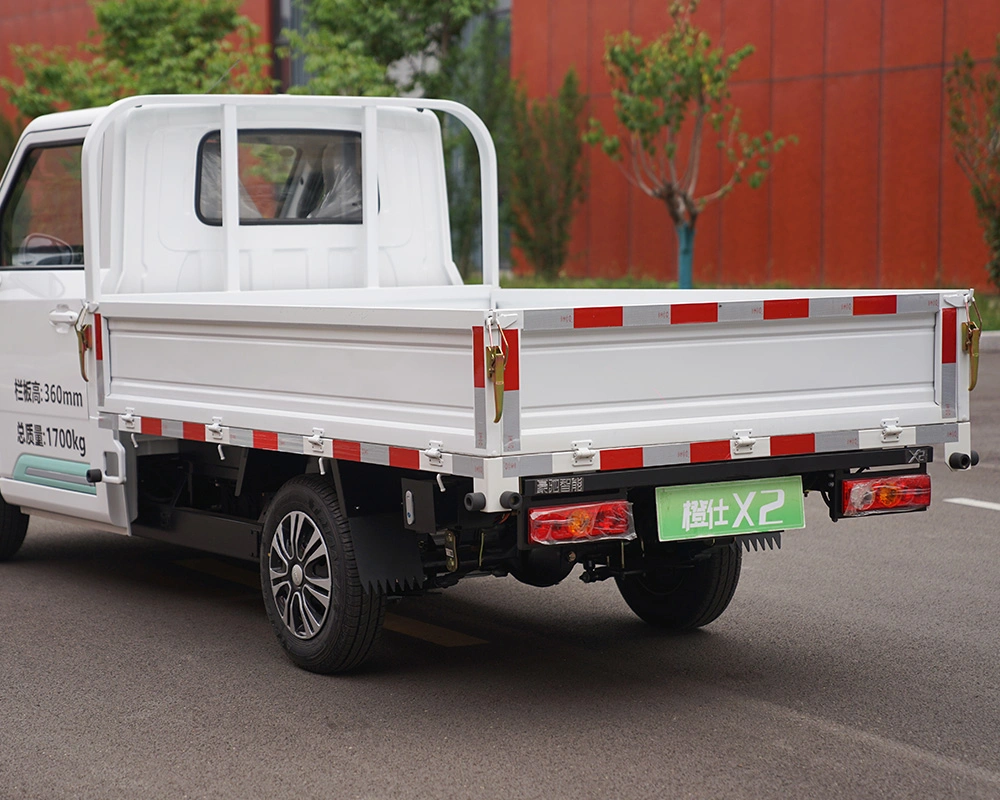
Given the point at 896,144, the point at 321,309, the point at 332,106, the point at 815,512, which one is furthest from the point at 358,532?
the point at 896,144

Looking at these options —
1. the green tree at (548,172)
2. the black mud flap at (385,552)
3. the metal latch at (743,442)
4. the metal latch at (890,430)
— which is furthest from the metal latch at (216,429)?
the green tree at (548,172)

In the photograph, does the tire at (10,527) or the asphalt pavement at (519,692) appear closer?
the asphalt pavement at (519,692)

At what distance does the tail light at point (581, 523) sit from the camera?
4773 mm

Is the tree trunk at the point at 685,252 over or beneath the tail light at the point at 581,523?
over

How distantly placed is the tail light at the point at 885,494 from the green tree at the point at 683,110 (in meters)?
21.2

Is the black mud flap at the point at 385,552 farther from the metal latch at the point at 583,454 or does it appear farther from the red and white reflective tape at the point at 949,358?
the red and white reflective tape at the point at 949,358

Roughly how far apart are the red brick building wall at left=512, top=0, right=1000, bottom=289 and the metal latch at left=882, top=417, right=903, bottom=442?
20564mm

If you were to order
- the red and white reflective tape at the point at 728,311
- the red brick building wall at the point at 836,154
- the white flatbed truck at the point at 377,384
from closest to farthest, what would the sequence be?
1. the red and white reflective tape at the point at 728,311
2. the white flatbed truck at the point at 377,384
3. the red brick building wall at the point at 836,154

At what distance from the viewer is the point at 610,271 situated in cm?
3103

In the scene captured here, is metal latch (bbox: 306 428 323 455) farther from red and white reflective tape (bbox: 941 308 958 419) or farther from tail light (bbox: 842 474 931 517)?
red and white reflective tape (bbox: 941 308 958 419)

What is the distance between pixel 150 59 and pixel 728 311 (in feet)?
85.7

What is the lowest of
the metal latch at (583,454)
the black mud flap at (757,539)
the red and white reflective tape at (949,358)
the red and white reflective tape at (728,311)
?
the black mud flap at (757,539)

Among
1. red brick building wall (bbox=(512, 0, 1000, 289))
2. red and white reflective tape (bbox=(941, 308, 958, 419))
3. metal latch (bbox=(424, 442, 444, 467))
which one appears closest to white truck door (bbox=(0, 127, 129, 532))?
metal latch (bbox=(424, 442, 444, 467))

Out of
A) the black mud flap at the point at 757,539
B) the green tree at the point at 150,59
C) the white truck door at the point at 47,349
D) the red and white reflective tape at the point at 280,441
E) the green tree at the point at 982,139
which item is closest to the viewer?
the red and white reflective tape at the point at 280,441
